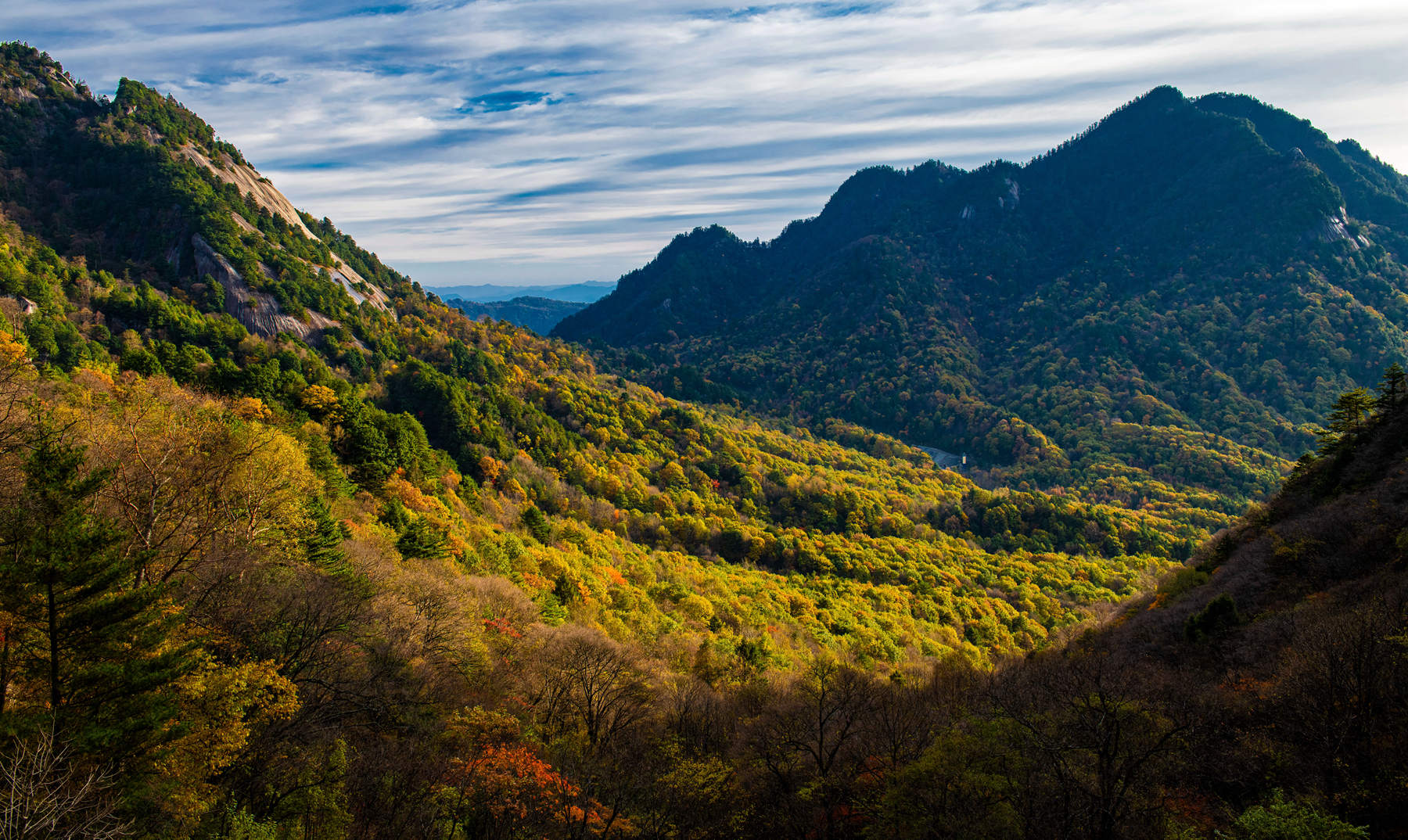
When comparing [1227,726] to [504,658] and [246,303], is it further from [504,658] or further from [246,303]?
[246,303]

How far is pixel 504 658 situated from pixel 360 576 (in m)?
9.96

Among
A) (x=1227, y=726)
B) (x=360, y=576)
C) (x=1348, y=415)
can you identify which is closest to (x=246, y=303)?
(x=360, y=576)

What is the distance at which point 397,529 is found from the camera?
50.0 metres

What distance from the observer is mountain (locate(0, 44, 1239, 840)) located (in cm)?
1747

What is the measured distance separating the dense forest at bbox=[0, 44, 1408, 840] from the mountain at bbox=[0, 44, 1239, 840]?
22cm

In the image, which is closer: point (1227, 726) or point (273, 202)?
point (1227, 726)

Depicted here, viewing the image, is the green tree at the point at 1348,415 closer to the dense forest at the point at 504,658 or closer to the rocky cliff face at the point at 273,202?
the dense forest at the point at 504,658

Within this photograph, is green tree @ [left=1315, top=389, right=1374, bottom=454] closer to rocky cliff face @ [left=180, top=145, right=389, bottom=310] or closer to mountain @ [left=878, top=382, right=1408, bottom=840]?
mountain @ [left=878, top=382, right=1408, bottom=840]

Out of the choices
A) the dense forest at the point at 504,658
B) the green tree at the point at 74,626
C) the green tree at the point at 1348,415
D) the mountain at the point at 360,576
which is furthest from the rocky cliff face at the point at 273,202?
the green tree at the point at 1348,415

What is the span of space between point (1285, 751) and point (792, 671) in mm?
33405

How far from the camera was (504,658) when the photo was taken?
120 feet

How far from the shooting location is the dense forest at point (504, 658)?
56.4ft

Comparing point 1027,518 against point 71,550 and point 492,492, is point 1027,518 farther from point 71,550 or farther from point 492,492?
point 71,550

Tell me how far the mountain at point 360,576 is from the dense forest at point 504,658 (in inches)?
8.6
